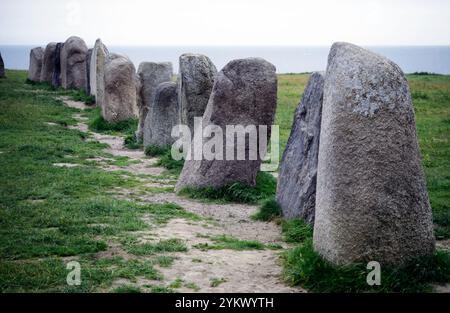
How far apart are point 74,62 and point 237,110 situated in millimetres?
21638

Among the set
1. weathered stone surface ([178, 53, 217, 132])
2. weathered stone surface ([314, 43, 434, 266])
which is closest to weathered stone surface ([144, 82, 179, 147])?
weathered stone surface ([178, 53, 217, 132])

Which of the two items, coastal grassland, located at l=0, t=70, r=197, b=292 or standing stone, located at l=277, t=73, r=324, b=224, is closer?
coastal grassland, located at l=0, t=70, r=197, b=292

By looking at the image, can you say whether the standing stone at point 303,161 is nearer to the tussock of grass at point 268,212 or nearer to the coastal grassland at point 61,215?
the tussock of grass at point 268,212

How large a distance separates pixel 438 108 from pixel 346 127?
20.0 m

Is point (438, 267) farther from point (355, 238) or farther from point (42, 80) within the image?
point (42, 80)

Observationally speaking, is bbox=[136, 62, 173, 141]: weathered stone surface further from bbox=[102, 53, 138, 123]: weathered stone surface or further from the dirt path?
the dirt path

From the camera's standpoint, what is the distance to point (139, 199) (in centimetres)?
Result: 1086

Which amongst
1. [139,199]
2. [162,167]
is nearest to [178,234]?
[139,199]

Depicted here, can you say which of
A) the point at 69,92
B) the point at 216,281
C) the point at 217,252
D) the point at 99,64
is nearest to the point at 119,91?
the point at 99,64

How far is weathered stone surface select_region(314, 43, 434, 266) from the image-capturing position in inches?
259

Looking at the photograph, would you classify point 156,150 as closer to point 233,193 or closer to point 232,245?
point 233,193

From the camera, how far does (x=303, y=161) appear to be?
931cm

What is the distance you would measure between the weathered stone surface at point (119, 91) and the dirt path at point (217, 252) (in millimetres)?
8481

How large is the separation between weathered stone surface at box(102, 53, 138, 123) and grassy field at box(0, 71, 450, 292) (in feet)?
5.90
